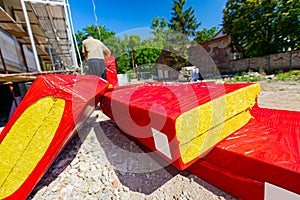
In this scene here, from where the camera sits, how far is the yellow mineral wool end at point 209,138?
0.81 metres

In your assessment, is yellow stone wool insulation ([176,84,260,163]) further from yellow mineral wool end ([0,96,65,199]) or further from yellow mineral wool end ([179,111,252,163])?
yellow mineral wool end ([0,96,65,199])

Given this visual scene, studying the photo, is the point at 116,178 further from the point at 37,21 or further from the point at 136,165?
the point at 37,21

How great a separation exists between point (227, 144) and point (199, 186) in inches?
15.4

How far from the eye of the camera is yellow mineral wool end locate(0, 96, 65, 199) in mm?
789

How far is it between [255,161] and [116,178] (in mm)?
988

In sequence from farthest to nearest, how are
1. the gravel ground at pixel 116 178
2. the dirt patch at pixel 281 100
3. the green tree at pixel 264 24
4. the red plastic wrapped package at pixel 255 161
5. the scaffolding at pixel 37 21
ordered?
the green tree at pixel 264 24, the scaffolding at pixel 37 21, the dirt patch at pixel 281 100, the gravel ground at pixel 116 178, the red plastic wrapped package at pixel 255 161

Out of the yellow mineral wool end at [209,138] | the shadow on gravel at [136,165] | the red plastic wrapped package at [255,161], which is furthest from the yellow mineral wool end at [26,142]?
the red plastic wrapped package at [255,161]

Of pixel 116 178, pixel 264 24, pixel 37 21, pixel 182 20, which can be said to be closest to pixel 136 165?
pixel 116 178

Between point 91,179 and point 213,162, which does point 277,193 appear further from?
point 91,179

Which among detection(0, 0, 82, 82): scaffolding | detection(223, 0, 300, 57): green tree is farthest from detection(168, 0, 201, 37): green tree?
detection(0, 0, 82, 82): scaffolding

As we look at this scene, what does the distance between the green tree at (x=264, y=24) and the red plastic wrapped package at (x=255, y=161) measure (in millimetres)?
12707

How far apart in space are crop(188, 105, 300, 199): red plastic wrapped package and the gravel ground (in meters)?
0.13

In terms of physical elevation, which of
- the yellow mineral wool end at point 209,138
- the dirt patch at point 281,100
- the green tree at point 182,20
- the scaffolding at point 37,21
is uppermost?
the green tree at point 182,20

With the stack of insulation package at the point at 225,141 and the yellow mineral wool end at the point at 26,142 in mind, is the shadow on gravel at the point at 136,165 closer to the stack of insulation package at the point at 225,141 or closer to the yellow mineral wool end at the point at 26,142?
the stack of insulation package at the point at 225,141
